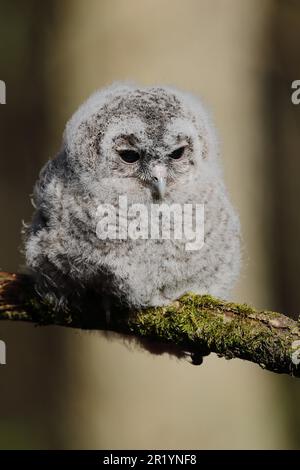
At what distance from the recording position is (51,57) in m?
3.25

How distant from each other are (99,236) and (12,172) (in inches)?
77.1

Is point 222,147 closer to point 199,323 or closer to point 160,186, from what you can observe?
point 160,186

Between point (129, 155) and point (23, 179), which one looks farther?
point (23, 179)

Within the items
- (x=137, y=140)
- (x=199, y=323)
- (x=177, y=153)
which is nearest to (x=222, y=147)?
(x=177, y=153)

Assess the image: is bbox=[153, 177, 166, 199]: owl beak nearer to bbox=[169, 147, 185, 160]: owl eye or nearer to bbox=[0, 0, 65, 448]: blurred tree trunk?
bbox=[169, 147, 185, 160]: owl eye

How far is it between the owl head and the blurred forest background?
3.40ft

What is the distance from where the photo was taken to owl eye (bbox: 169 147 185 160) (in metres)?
1.63

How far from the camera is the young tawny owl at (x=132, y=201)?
1586 millimetres

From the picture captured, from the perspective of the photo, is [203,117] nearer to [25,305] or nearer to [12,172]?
[25,305]

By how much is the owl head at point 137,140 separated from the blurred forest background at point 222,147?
1.04 metres

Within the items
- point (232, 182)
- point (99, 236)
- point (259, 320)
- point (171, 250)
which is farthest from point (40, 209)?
point (232, 182)

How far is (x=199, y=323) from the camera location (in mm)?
1555

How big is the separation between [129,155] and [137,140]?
0.06 m

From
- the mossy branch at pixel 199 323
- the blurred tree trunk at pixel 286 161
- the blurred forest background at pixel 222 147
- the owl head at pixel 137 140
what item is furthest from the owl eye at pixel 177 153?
the blurred tree trunk at pixel 286 161
